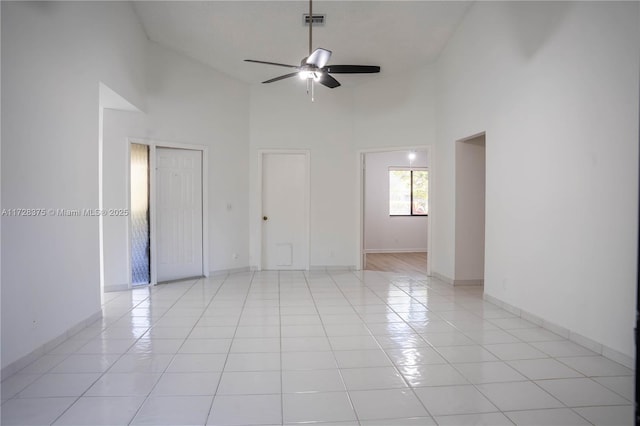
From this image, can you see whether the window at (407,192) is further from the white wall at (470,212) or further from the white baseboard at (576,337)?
the white baseboard at (576,337)

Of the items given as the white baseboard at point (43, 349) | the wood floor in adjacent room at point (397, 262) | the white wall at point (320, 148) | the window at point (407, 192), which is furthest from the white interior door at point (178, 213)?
the window at point (407, 192)

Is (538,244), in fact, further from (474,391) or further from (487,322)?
(474,391)

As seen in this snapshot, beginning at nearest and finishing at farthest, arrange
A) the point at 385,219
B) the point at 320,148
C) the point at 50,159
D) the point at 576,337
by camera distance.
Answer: the point at 50,159, the point at 576,337, the point at 320,148, the point at 385,219

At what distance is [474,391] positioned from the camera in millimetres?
2453

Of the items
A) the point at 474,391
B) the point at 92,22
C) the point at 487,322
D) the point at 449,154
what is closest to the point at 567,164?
the point at 487,322

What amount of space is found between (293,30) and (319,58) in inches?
66.0

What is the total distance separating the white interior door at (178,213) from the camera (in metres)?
5.88

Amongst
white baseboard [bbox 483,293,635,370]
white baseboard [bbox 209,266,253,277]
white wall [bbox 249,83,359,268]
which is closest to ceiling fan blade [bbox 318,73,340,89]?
white wall [bbox 249,83,359,268]

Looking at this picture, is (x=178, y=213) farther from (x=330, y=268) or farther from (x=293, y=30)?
(x=293, y=30)

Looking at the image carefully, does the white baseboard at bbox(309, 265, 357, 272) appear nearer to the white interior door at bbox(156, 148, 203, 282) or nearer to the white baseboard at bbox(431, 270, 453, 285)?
the white baseboard at bbox(431, 270, 453, 285)

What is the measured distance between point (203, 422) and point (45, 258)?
1.95 metres

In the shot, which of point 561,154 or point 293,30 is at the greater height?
point 293,30

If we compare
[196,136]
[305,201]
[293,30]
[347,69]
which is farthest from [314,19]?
[305,201]

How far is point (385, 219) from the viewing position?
10094 mm
